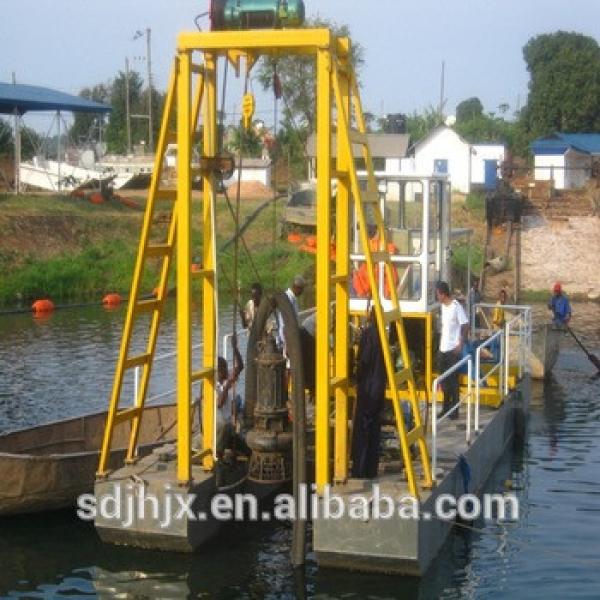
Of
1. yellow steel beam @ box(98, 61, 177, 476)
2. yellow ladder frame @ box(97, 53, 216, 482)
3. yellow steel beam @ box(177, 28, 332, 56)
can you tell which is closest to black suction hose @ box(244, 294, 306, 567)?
yellow ladder frame @ box(97, 53, 216, 482)

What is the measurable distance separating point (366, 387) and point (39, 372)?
14786 mm

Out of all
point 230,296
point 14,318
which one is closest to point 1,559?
point 14,318

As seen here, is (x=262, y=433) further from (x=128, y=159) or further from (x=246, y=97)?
(x=128, y=159)

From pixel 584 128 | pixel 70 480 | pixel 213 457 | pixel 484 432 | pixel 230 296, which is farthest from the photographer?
pixel 584 128

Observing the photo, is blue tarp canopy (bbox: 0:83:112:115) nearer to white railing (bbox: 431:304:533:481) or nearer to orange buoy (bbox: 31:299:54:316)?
orange buoy (bbox: 31:299:54:316)

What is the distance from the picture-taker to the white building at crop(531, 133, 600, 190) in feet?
196

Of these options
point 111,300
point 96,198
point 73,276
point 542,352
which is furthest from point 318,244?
point 96,198

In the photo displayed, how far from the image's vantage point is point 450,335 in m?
15.5

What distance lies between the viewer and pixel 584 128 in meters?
83.8

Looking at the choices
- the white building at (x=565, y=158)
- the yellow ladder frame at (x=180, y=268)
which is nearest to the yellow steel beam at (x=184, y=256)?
the yellow ladder frame at (x=180, y=268)

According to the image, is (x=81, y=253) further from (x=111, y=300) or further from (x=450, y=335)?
(x=450, y=335)

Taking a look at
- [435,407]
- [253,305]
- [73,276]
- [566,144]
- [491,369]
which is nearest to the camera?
[435,407]

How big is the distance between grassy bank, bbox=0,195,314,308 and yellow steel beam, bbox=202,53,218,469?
2664 centimetres

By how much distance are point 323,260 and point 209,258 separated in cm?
159
